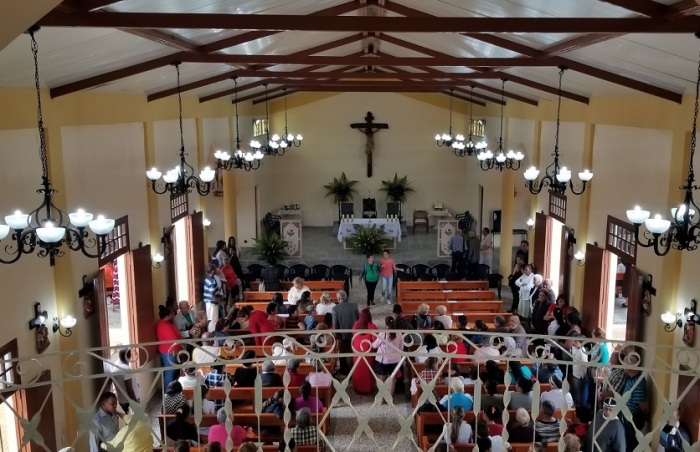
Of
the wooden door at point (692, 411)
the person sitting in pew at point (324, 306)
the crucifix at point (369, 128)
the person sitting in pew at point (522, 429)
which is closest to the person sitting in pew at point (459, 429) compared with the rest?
the person sitting in pew at point (522, 429)

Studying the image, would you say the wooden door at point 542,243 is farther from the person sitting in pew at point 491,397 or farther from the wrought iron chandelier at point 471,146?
the person sitting in pew at point 491,397

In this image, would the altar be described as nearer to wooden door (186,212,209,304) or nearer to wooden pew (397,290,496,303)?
wooden door (186,212,209,304)

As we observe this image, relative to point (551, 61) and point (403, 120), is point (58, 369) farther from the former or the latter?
point (403, 120)

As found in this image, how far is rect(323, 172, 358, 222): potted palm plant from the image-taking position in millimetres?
23547

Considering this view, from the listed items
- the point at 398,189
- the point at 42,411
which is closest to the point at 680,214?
the point at 42,411

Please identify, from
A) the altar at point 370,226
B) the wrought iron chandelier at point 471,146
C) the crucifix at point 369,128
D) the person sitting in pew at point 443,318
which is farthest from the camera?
the crucifix at point 369,128

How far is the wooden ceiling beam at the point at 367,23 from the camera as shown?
5738mm

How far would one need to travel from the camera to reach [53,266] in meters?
8.16

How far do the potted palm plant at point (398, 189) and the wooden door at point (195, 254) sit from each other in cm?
991

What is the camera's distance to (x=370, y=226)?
20.3 metres

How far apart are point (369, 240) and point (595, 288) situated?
8.69 meters

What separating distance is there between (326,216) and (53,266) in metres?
16.3

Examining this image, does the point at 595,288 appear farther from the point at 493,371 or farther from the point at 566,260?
the point at 493,371

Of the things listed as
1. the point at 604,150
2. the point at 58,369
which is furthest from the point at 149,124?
the point at 604,150
